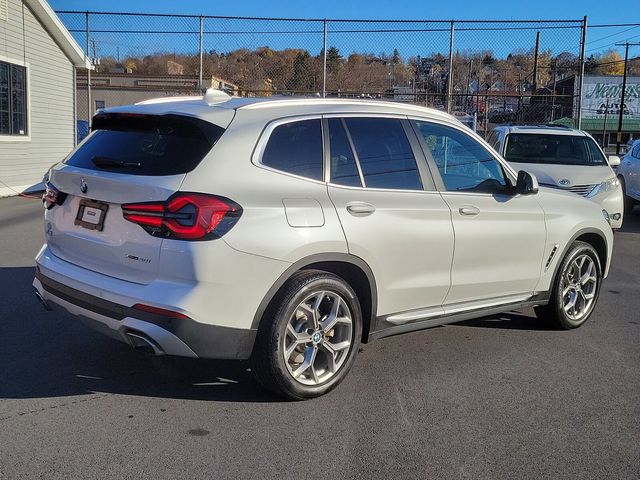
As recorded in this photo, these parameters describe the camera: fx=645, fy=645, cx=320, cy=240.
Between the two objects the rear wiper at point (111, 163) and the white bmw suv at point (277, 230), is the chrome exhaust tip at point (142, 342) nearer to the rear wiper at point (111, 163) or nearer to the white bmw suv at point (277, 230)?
the white bmw suv at point (277, 230)

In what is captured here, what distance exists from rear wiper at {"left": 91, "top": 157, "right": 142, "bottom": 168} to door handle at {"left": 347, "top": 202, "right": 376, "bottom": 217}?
133 centimetres

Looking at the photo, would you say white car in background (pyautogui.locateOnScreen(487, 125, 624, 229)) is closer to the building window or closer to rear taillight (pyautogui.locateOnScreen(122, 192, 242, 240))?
rear taillight (pyautogui.locateOnScreen(122, 192, 242, 240))

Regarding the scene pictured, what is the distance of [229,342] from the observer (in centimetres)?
373

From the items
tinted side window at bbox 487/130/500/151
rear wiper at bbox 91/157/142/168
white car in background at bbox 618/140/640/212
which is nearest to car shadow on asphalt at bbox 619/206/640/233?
white car in background at bbox 618/140/640/212

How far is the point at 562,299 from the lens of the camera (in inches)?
227

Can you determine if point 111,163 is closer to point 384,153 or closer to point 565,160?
point 384,153

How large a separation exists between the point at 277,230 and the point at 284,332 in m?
0.63

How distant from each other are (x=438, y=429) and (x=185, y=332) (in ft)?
5.20

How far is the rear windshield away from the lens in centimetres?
377

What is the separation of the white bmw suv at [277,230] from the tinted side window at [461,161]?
0.05 ft

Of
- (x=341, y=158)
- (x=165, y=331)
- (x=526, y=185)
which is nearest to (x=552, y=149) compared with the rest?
(x=526, y=185)

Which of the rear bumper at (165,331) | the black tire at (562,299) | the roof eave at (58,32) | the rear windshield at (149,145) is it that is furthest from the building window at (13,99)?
the black tire at (562,299)

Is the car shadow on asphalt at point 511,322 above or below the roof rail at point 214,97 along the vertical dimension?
below

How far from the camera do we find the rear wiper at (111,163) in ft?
12.7
